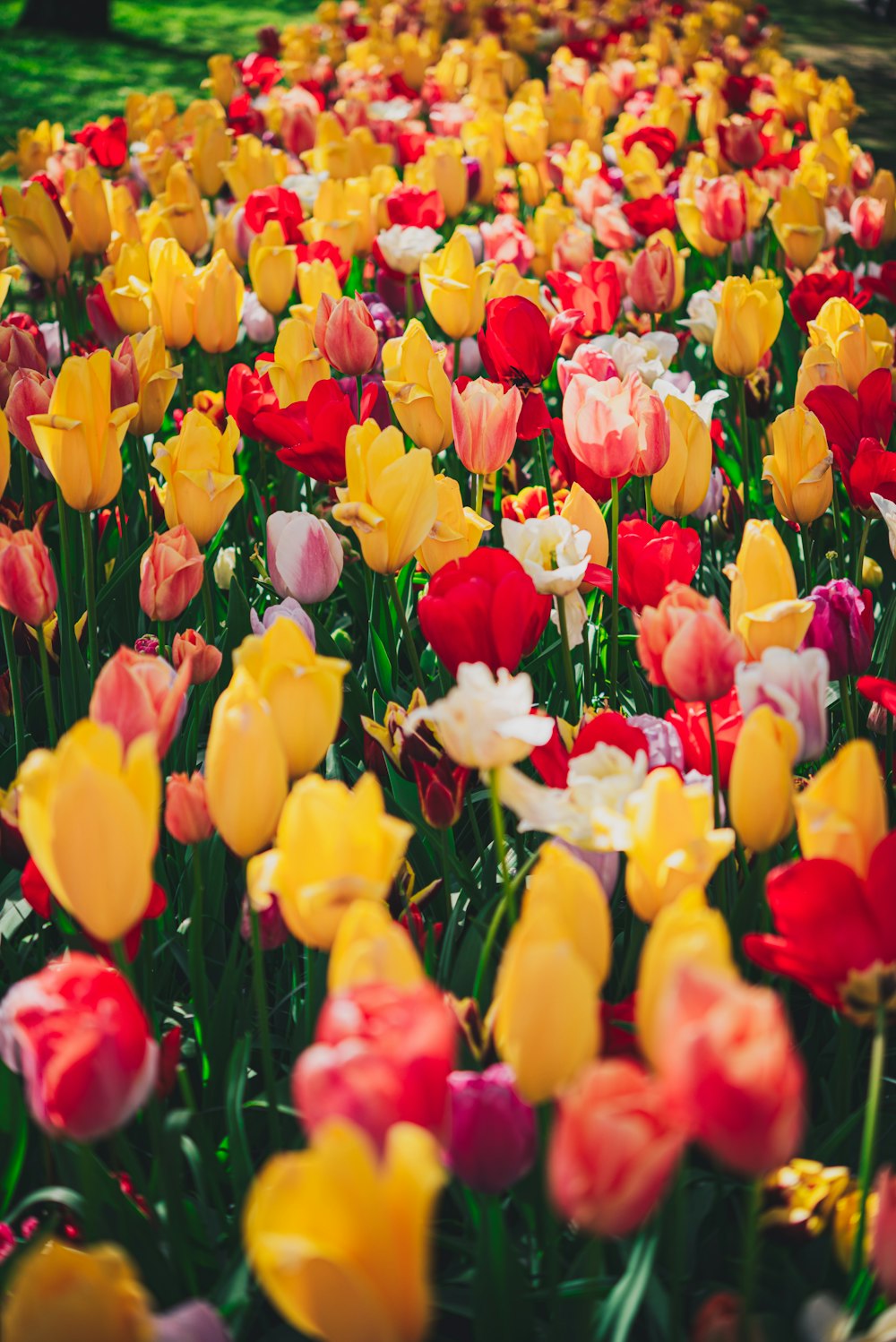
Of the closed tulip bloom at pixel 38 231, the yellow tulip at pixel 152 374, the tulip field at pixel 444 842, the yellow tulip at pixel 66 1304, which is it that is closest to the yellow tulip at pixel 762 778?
the tulip field at pixel 444 842

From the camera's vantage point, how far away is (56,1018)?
2.51 feet

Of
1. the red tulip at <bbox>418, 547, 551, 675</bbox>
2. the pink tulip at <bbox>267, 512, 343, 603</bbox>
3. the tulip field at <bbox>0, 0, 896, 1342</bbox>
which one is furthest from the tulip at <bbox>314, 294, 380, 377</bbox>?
the red tulip at <bbox>418, 547, 551, 675</bbox>

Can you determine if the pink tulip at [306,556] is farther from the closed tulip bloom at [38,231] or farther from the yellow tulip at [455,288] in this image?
the closed tulip bloom at [38,231]

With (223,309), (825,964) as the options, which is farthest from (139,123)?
(825,964)

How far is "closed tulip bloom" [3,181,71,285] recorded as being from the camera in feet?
8.09

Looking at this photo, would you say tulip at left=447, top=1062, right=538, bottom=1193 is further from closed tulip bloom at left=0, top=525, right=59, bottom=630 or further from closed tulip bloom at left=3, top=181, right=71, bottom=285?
closed tulip bloom at left=3, top=181, right=71, bottom=285

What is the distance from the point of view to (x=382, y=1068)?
0.64 meters

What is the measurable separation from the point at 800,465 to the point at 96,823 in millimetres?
1140

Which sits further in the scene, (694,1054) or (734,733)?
(734,733)

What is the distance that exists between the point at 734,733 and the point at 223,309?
4.66 feet

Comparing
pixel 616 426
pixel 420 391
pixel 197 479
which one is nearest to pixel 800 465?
pixel 616 426

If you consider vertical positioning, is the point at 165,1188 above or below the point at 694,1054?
below

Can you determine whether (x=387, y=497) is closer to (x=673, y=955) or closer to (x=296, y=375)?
(x=296, y=375)

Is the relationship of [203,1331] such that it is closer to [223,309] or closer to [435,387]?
[435,387]
